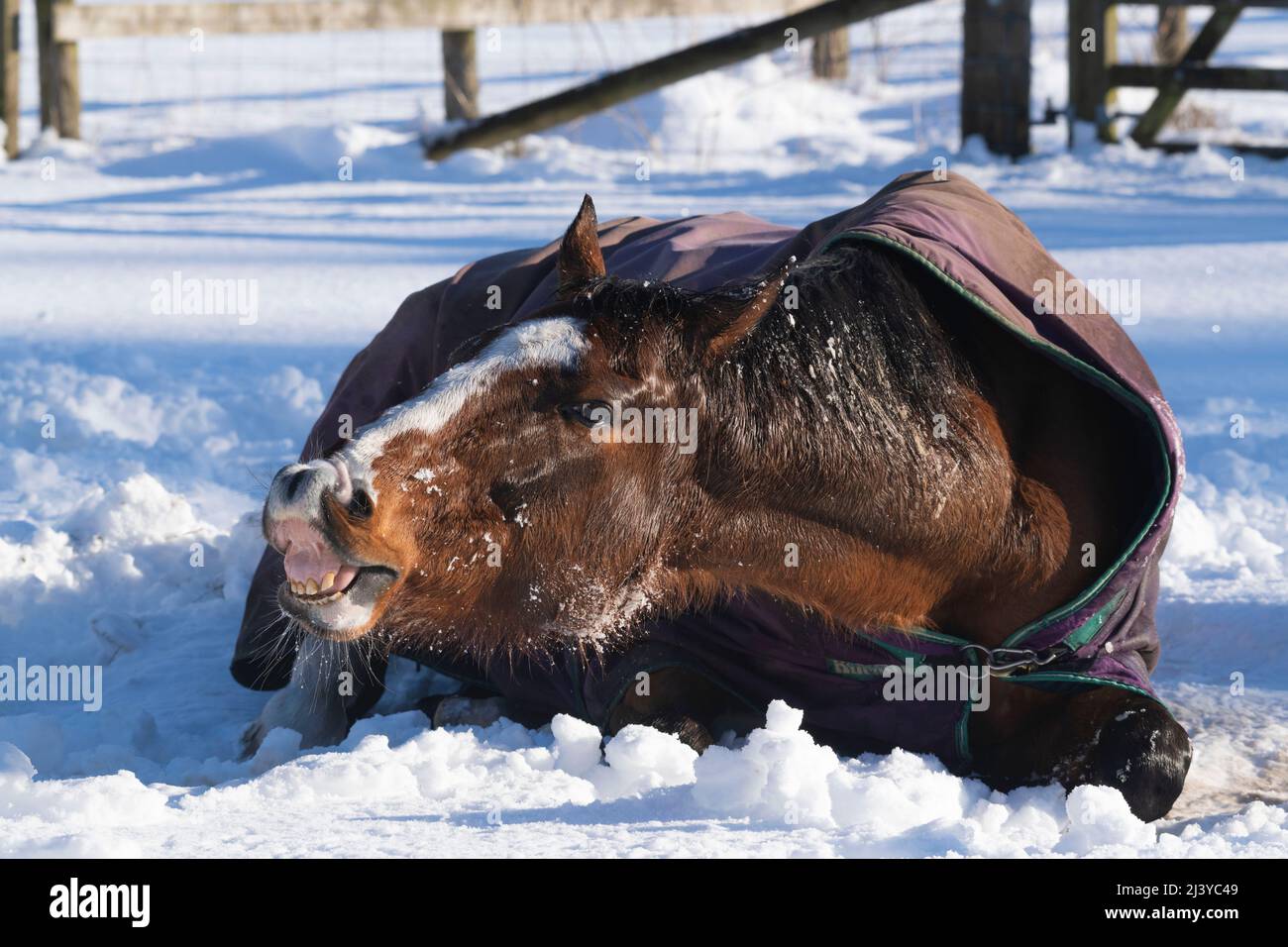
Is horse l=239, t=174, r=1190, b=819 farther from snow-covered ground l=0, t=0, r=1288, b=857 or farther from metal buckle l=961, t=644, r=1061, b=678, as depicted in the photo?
snow-covered ground l=0, t=0, r=1288, b=857

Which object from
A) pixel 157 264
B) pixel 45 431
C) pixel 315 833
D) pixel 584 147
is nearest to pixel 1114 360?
pixel 315 833

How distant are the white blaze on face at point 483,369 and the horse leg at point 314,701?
1.29 meters

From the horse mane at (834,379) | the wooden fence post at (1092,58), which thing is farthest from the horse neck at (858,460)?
the wooden fence post at (1092,58)

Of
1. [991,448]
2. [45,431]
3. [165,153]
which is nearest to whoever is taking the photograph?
[991,448]

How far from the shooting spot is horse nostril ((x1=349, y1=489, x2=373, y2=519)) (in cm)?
224

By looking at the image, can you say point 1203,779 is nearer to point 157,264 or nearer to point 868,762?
point 868,762

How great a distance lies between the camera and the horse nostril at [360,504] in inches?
88.2

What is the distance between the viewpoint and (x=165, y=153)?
9.97 metres

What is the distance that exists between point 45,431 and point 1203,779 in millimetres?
3825

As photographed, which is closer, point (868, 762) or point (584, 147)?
point (868, 762)

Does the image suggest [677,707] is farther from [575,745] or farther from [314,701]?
[314,701]

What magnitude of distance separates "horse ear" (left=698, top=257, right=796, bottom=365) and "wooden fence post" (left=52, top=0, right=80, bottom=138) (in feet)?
27.1

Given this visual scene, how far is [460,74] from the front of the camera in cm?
1027

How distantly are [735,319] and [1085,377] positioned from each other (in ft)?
2.35
